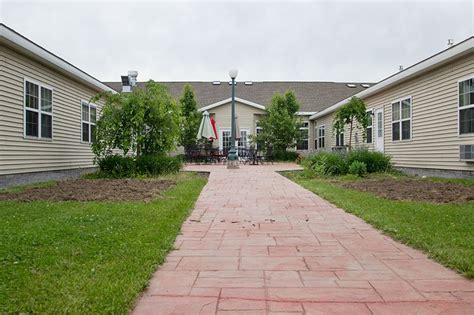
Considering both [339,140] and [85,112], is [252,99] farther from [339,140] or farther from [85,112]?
[85,112]

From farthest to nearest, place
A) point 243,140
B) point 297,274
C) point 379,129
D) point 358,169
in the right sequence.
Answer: point 243,140 → point 379,129 → point 358,169 → point 297,274

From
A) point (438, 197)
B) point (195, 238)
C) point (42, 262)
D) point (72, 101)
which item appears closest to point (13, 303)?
point (42, 262)

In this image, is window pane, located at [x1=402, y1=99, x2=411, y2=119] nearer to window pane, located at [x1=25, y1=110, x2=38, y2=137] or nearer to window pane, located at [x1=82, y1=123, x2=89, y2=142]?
window pane, located at [x1=82, y1=123, x2=89, y2=142]

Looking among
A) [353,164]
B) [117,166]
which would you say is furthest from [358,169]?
[117,166]

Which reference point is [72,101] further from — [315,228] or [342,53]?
[342,53]

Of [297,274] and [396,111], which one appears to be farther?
[396,111]

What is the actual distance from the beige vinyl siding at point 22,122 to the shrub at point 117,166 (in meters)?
1.22

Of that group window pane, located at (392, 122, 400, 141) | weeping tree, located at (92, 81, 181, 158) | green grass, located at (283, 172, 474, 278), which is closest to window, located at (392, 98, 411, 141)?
window pane, located at (392, 122, 400, 141)

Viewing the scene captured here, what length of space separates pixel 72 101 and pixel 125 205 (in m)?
7.30

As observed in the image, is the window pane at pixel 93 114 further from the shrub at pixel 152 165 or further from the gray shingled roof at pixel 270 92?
the gray shingled roof at pixel 270 92

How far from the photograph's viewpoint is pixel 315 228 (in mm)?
4625

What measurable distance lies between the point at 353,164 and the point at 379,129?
4.69 meters

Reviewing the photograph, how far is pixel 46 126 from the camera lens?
34.0ft

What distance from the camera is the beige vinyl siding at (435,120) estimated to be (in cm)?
1016
